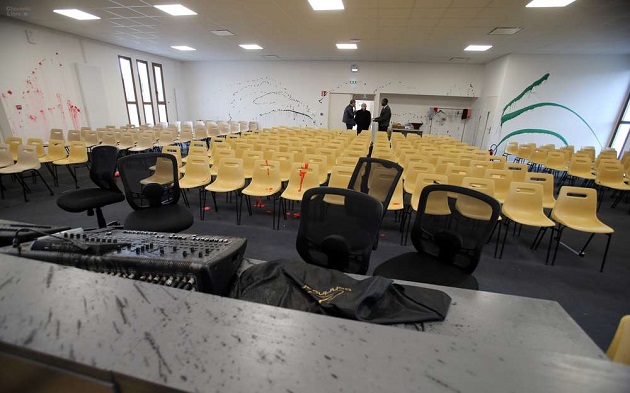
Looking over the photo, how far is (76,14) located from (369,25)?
669 cm

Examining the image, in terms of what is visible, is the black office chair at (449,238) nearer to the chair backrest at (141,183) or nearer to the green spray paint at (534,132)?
the chair backrest at (141,183)

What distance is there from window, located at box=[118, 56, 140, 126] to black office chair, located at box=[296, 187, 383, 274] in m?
11.5

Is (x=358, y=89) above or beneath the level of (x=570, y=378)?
above

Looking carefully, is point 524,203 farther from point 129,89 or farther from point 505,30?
point 129,89

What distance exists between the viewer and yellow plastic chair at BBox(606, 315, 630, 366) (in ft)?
2.83

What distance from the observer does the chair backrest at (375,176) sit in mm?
2656

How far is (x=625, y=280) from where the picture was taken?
9.62 feet

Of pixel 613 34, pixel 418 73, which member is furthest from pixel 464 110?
pixel 613 34

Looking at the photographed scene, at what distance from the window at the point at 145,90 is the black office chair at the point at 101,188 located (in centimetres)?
968

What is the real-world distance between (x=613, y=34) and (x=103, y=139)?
12.4 m

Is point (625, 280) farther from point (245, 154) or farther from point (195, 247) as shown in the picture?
point (245, 154)

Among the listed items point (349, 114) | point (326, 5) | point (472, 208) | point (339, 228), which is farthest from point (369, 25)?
point (339, 228)

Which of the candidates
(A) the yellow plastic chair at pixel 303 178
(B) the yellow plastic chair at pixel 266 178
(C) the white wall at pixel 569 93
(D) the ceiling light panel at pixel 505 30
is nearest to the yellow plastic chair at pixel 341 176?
(A) the yellow plastic chair at pixel 303 178

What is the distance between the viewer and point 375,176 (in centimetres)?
282
